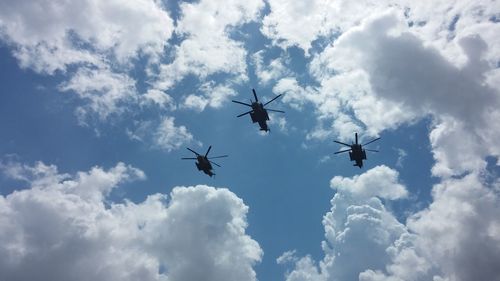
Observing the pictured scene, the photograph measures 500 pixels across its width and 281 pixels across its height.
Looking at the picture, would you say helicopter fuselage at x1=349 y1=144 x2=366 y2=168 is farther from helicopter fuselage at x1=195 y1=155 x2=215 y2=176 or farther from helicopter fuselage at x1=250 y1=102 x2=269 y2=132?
A: helicopter fuselage at x1=195 y1=155 x2=215 y2=176

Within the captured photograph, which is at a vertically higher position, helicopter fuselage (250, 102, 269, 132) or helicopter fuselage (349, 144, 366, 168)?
helicopter fuselage (250, 102, 269, 132)

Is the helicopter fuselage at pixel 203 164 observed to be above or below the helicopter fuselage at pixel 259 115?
below

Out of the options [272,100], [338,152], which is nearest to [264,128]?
[272,100]

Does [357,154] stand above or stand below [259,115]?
below

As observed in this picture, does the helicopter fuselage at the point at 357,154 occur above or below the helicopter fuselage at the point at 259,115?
below

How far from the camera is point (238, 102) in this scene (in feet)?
179

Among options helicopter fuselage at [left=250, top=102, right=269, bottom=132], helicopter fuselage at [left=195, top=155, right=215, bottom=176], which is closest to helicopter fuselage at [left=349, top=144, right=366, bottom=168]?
helicopter fuselage at [left=250, top=102, right=269, bottom=132]

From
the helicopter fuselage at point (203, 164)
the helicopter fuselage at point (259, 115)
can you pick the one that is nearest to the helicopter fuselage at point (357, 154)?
the helicopter fuselage at point (259, 115)

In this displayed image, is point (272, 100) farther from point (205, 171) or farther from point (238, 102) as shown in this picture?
point (205, 171)

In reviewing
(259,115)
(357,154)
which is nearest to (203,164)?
(259,115)

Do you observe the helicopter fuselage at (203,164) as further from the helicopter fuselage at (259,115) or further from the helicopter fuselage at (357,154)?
the helicopter fuselage at (357,154)

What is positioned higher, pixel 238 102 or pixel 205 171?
pixel 238 102

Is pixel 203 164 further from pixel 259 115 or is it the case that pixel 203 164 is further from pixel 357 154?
pixel 357 154

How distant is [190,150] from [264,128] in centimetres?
1045
